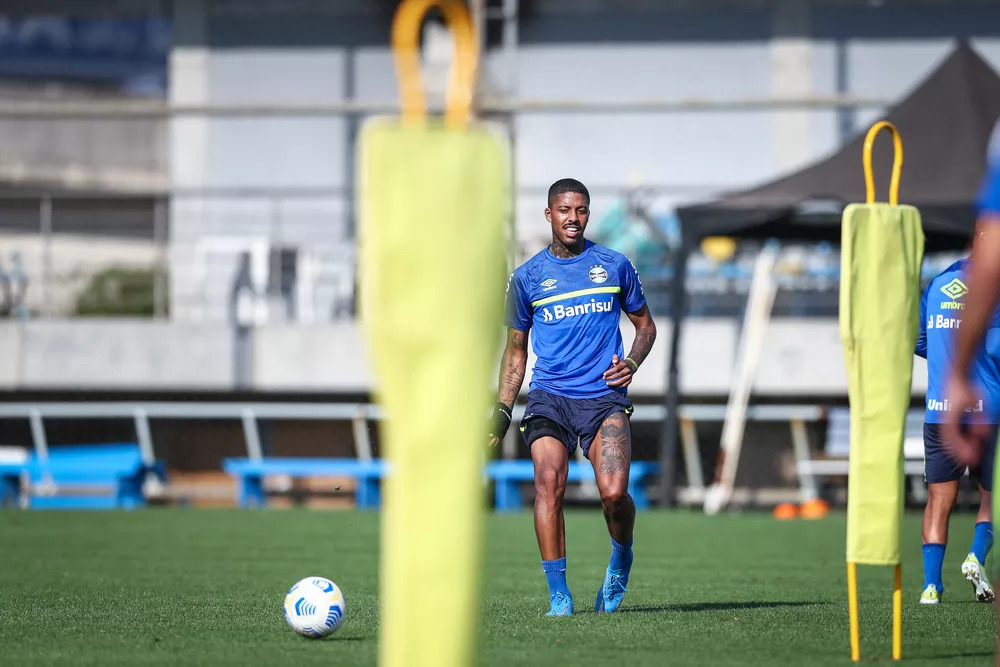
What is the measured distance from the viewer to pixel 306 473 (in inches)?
814

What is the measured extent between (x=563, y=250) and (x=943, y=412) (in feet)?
8.10

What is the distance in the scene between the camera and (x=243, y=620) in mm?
7547

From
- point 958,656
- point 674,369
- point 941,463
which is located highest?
point 674,369

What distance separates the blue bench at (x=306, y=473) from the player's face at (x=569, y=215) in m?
12.7

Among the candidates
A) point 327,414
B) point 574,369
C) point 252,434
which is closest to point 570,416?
point 574,369

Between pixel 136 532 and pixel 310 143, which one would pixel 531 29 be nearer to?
Answer: pixel 310 143

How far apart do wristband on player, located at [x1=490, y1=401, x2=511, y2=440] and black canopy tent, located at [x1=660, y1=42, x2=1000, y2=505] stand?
855 cm

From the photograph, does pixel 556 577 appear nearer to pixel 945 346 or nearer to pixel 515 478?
pixel 945 346

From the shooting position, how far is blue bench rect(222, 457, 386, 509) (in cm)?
2055

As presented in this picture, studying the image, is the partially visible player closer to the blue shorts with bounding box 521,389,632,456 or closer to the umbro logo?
the blue shorts with bounding box 521,389,632,456

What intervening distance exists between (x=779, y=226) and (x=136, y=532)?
7780 mm

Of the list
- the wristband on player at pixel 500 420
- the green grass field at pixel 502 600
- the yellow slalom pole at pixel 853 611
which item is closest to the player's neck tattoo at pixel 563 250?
the wristband on player at pixel 500 420

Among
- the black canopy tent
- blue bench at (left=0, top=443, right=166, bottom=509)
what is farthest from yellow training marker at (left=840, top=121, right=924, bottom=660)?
blue bench at (left=0, top=443, right=166, bottom=509)

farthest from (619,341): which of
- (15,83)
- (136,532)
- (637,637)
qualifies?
(15,83)
